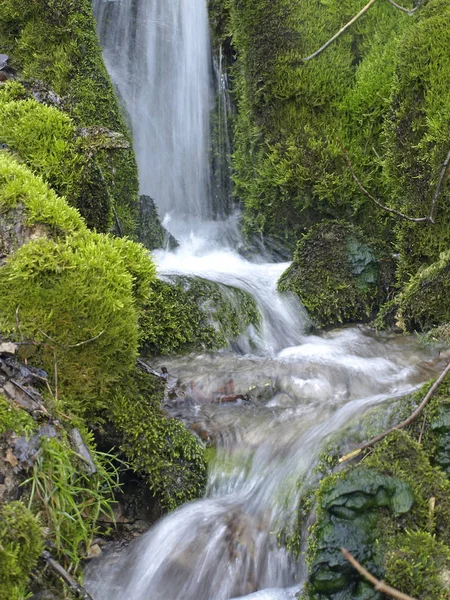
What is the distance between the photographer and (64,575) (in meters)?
2.49

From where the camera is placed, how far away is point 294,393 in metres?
4.36

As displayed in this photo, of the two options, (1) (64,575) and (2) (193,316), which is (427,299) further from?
(1) (64,575)

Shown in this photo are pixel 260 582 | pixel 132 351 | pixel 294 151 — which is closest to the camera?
pixel 260 582

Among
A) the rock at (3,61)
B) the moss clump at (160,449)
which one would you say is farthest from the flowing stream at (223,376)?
the rock at (3,61)

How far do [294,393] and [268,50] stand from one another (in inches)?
170

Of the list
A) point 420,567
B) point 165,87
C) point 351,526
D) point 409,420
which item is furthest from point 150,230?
point 420,567

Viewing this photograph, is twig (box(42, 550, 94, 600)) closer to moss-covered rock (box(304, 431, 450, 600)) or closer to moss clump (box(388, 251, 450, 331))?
moss-covered rock (box(304, 431, 450, 600))

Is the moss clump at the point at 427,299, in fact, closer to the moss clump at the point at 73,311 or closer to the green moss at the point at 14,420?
the moss clump at the point at 73,311

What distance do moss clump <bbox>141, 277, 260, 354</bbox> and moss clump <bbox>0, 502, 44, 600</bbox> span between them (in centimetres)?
245

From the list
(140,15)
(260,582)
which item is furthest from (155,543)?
(140,15)

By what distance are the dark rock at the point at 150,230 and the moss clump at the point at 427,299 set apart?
2.93 m

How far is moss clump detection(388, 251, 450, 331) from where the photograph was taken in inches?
200

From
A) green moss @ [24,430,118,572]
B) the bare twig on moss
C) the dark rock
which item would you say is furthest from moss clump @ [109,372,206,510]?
the dark rock

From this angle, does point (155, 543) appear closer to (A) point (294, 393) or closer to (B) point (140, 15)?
(A) point (294, 393)
